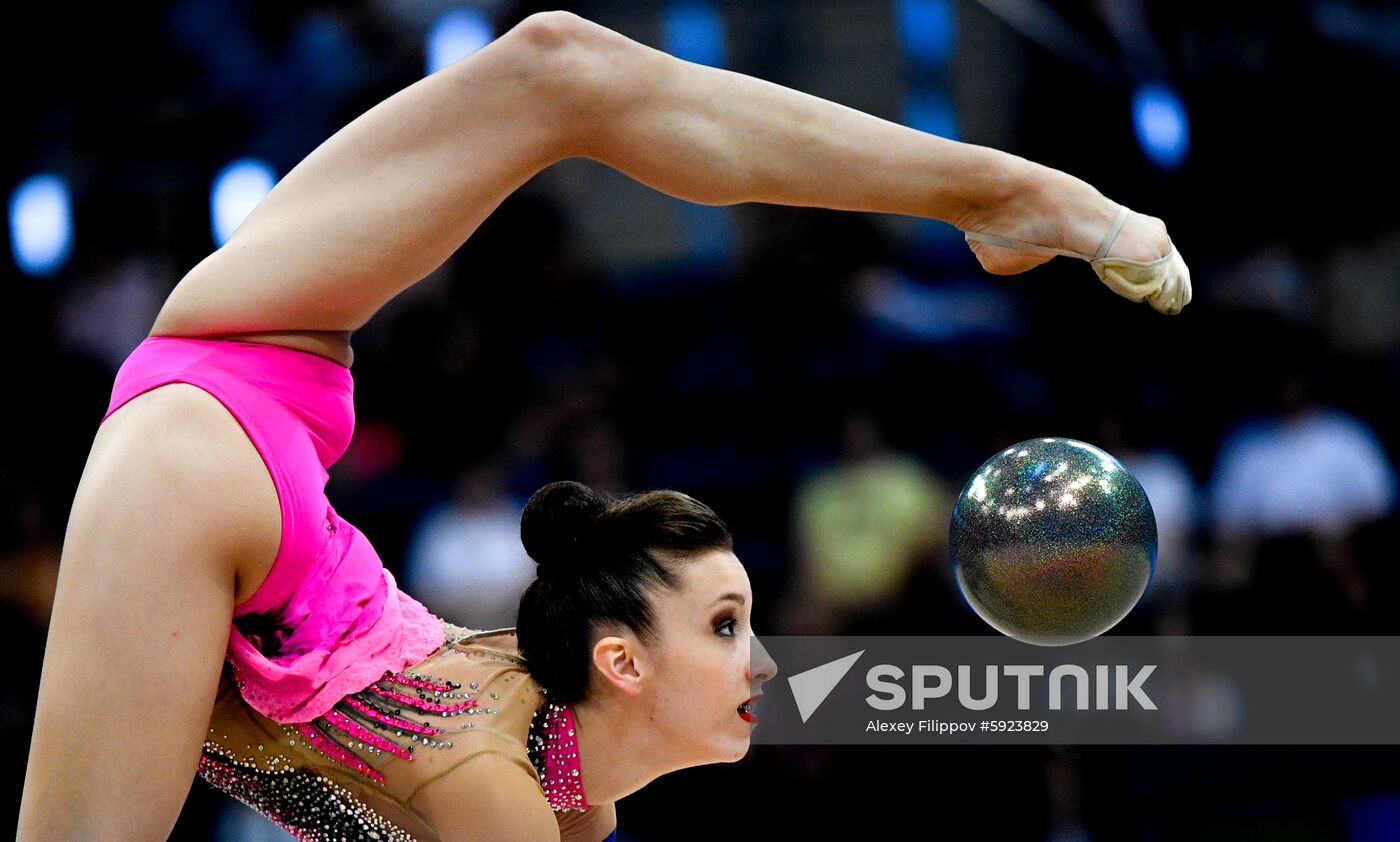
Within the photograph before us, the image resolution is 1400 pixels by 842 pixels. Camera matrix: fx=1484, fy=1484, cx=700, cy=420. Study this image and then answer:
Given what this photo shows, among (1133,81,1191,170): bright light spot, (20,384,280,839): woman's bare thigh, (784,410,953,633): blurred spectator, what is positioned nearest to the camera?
(20,384,280,839): woman's bare thigh

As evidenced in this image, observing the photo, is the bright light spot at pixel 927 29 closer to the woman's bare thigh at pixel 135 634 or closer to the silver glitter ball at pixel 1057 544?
the silver glitter ball at pixel 1057 544

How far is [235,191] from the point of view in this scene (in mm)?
5023

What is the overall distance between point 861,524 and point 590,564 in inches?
91.1

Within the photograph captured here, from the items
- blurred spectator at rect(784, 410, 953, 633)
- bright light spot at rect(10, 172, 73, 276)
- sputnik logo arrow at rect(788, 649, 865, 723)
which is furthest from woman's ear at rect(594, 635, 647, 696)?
bright light spot at rect(10, 172, 73, 276)

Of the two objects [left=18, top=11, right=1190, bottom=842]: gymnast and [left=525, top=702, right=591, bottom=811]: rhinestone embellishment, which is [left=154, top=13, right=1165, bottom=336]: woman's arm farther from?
[left=525, top=702, right=591, bottom=811]: rhinestone embellishment

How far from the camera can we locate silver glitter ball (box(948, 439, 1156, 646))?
1.94 meters

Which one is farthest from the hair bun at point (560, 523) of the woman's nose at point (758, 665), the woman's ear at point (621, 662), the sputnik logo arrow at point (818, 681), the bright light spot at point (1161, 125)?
the bright light spot at point (1161, 125)

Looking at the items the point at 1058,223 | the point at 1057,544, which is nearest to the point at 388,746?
the point at 1057,544

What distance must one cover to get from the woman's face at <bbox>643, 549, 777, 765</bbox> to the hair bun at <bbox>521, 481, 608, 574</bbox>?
0.14 meters

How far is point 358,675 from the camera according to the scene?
1.85m

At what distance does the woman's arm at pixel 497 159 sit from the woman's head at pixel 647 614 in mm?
424

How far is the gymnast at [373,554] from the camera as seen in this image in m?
1.63

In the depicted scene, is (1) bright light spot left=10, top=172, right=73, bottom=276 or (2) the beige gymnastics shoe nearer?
(2) the beige gymnastics shoe

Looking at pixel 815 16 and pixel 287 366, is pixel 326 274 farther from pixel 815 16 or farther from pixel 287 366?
pixel 815 16
